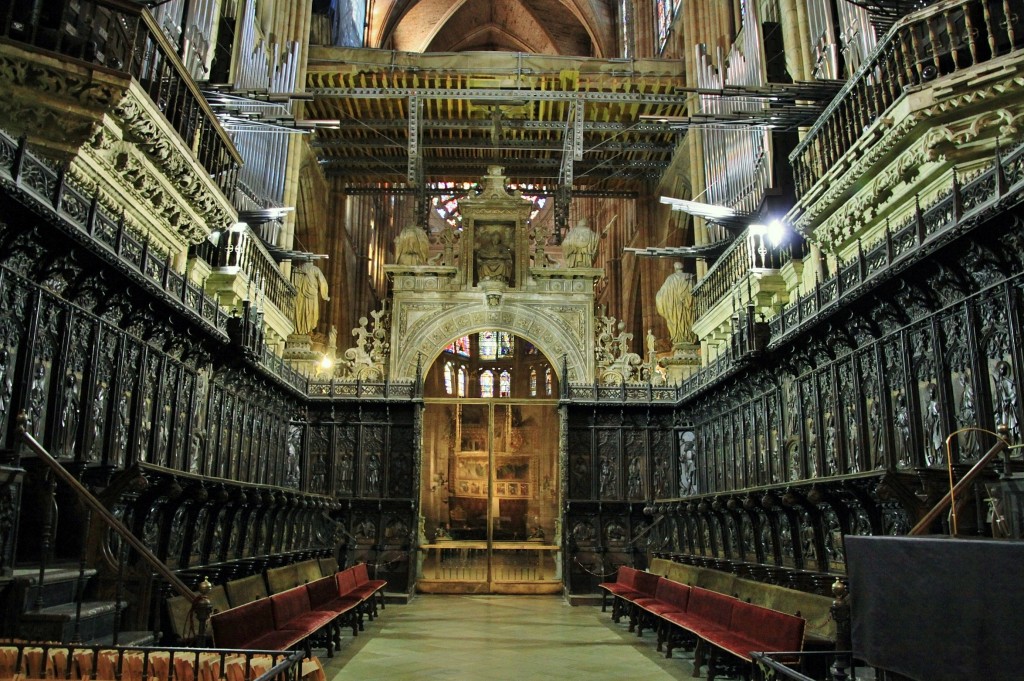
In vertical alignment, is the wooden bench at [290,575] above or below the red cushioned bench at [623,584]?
above

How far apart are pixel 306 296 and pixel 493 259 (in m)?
4.32

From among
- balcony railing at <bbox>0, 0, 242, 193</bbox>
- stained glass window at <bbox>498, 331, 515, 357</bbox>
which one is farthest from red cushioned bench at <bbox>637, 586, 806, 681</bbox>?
stained glass window at <bbox>498, 331, 515, 357</bbox>

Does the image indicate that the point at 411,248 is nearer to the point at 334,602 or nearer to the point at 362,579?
the point at 362,579

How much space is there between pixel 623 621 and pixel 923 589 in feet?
30.6

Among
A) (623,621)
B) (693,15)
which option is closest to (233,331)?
(623,621)

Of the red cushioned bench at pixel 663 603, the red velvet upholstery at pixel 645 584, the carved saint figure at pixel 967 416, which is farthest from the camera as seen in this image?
the red velvet upholstery at pixel 645 584

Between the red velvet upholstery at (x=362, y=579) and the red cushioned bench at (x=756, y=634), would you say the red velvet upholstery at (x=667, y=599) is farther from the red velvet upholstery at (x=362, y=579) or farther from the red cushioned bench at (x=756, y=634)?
the red velvet upholstery at (x=362, y=579)

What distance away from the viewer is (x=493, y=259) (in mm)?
17219

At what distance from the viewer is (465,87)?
62.0ft

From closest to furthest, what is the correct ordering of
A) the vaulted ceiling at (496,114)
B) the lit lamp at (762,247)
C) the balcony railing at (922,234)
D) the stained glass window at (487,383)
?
the balcony railing at (922,234) < the lit lamp at (762,247) < the vaulted ceiling at (496,114) < the stained glass window at (487,383)

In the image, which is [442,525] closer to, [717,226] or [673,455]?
[673,455]

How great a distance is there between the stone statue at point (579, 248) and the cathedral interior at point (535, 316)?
0.24 feet

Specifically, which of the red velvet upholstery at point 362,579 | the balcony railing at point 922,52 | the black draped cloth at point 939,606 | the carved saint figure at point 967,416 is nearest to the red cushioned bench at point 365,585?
the red velvet upholstery at point 362,579

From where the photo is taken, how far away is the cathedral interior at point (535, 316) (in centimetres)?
537
